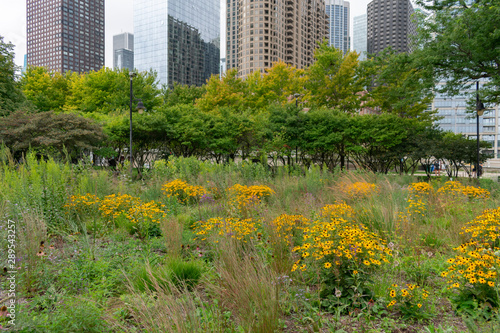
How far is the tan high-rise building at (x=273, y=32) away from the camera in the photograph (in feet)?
337

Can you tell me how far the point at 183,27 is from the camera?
115125mm

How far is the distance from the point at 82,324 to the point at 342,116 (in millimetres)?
17860

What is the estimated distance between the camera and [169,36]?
4257 inches

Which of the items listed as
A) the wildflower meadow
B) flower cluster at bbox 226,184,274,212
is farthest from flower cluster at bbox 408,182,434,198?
flower cluster at bbox 226,184,274,212

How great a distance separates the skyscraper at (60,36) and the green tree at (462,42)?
177 m

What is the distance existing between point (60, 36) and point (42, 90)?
16194 centimetres

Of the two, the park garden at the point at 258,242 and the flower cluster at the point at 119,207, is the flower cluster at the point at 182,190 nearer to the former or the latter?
the park garden at the point at 258,242

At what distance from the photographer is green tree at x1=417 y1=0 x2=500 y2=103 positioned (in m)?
12.7

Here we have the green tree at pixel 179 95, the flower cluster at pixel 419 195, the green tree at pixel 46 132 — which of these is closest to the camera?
the flower cluster at pixel 419 195

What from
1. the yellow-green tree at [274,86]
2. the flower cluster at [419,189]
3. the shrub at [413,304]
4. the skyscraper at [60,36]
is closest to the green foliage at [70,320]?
the shrub at [413,304]

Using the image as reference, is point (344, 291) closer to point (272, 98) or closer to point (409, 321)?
point (409, 321)

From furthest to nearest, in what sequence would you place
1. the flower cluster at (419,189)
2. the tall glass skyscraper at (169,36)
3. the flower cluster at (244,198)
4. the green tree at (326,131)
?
the tall glass skyscraper at (169,36), the green tree at (326,131), the flower cluster at (419,189), the flower cluster at (244,198)

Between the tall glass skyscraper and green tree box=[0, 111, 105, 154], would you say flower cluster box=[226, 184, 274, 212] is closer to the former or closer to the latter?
green tree box=[0, 111, 105, 154]

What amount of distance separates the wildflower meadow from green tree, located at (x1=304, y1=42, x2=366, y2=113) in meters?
19.8
